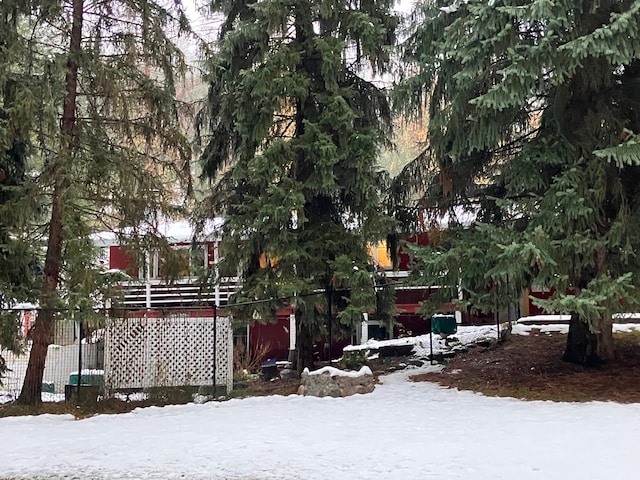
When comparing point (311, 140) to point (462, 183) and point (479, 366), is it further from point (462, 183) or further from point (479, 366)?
point (479, 366)

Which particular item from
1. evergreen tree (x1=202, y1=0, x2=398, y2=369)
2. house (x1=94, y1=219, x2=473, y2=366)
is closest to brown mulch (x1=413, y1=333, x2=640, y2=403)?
evergreen tree (x1=202, y1=0, x2=398, y2=369)

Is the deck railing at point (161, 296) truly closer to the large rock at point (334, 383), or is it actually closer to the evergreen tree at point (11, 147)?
the evergreen tree at point (11, 147)

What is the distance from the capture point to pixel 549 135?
8.54m

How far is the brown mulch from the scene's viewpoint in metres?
8.29

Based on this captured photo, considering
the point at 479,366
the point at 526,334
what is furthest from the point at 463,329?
the point at 479,366

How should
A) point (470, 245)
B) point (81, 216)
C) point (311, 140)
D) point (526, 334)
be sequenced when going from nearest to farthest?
point (470, 245) → point (81, 216) → point (311, 140) → point (526, 334)

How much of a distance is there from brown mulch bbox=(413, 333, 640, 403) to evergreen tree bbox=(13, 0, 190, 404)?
5778mm

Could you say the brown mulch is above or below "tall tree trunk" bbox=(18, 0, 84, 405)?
below

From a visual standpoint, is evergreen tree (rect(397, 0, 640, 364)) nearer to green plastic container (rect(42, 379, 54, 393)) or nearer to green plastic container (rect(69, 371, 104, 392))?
green plastic container (rect(69, 371, 104, 392))

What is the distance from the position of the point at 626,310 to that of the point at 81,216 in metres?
8.09

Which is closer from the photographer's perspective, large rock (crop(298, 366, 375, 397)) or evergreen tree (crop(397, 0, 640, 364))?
evergreen tree (crop(397, 0, 640, 364))

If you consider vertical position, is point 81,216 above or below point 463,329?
above

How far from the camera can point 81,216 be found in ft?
30.2

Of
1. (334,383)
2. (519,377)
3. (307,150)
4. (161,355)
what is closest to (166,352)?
(161,355)
